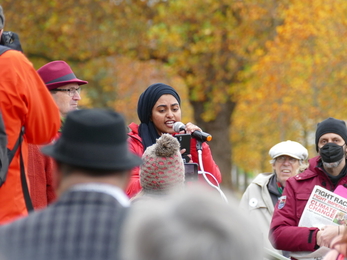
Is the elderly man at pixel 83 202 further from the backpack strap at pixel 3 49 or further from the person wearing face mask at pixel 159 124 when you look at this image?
the person wearing face mask at pixel 159 124

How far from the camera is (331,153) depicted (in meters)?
5.55

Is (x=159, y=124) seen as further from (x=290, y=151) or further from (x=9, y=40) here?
(x=9, y=40)

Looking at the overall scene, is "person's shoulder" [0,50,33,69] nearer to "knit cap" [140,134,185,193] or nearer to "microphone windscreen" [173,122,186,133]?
"knit cap" [140,134,185,193]

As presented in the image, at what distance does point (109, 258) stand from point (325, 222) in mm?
3322

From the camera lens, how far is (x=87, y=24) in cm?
1827

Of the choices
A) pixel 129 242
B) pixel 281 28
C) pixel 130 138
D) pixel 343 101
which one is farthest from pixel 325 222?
pixel 343 101

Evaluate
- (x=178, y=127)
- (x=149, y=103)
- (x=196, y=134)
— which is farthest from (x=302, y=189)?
(x=149, y=103)

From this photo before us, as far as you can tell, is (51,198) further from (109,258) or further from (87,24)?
(87,24)

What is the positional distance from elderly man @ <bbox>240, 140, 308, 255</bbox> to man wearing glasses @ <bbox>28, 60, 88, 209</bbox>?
7.43ft

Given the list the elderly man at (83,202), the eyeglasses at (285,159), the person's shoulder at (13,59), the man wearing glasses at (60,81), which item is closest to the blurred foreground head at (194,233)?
the elderly man at (83,202)

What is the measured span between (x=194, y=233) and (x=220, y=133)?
61.9 feet

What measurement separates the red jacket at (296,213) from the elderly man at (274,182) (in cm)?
125

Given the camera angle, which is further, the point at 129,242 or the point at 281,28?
the point at 281,28

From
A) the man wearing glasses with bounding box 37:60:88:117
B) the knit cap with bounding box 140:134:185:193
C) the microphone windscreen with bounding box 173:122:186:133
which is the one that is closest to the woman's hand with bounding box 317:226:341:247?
the microphone windscreen with bounding box 173:122:186:133
